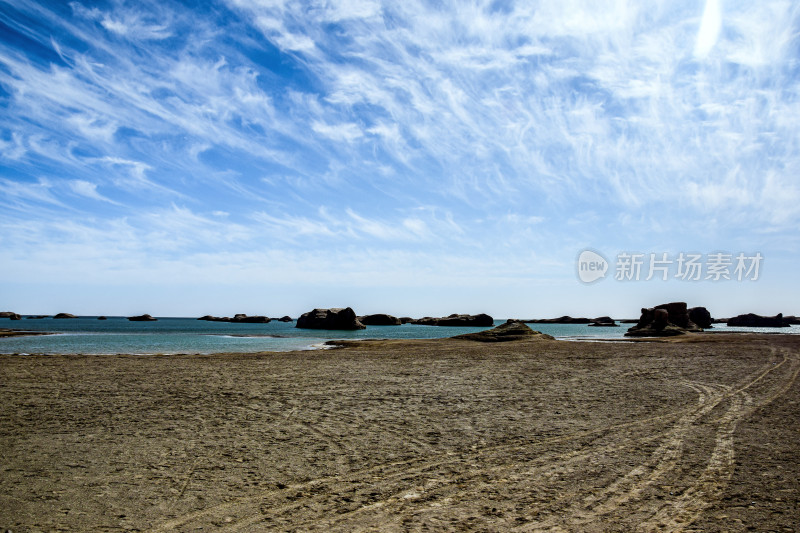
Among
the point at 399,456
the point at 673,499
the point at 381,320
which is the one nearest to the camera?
the point at 673,499

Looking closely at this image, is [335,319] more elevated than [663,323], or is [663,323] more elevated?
[663,323]

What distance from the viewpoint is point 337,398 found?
13164 millimetres

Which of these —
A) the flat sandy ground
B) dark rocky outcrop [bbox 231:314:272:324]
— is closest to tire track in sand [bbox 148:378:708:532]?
the flat sandy ground

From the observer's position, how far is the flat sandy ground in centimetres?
548

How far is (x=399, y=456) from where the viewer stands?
25.6ft

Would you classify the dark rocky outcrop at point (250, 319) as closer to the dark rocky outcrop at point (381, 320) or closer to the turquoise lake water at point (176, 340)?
the dark rocky outcrop at point (381, 320)

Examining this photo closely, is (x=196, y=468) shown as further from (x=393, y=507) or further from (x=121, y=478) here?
(x=393, y=507)

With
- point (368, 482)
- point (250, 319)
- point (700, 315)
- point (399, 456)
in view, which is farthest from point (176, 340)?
point (250, 319)

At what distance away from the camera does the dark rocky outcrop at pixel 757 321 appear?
154 metres

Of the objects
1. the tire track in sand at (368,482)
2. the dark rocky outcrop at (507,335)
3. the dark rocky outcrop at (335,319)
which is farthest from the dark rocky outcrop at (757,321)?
the tire track in sand at (368,482)

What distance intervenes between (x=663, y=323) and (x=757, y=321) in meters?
121

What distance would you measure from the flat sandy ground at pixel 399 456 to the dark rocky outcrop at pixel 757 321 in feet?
577

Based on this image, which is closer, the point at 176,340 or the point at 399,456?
the point at 399,456

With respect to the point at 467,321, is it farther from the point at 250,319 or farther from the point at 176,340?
the point at 176,340
